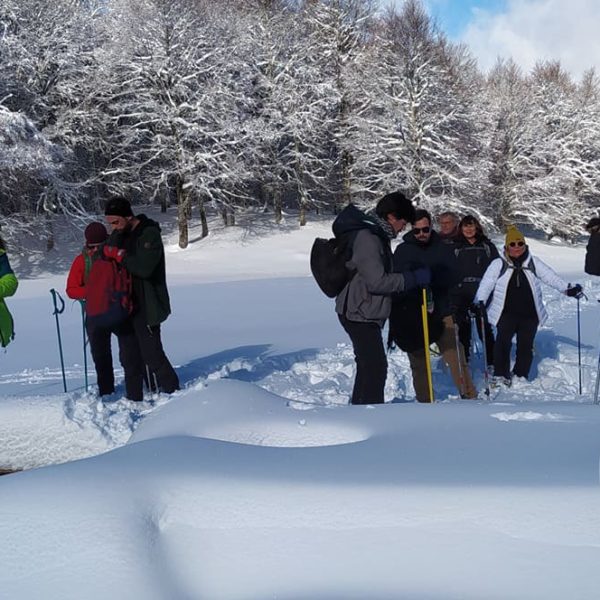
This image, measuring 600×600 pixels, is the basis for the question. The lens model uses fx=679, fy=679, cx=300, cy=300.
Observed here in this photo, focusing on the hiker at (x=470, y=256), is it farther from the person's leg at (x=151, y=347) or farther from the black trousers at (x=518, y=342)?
the person's leg at (x=151, y=347)

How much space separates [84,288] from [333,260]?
2.50 metres

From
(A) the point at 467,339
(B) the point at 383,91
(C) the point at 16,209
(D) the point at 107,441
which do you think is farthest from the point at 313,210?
(D) the point at 107,441

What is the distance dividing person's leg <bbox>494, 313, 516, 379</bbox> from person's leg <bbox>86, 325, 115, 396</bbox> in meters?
3.73

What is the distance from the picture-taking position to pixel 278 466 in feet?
6.75

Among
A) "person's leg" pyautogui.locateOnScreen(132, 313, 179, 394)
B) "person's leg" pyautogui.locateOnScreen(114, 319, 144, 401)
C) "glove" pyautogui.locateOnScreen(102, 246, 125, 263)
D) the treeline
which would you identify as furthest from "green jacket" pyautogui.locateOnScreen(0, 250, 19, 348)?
the treeline

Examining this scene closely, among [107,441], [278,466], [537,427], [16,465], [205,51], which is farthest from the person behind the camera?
[205,51]

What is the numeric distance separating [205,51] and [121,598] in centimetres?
2971

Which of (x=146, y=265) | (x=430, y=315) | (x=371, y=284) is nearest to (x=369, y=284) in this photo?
(x=371, y=284)

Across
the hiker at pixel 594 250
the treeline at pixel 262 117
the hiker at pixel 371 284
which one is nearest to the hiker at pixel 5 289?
the hiker at pixel 371 284

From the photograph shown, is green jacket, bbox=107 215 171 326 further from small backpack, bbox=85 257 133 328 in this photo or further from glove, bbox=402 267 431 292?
glove, bbox=402 267 431 292

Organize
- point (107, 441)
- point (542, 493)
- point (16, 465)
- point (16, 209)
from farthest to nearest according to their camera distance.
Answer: point (16, 209) < point (107, 441) < point (16, 465) < point (542, 493)

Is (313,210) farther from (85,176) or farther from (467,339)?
(467,339)

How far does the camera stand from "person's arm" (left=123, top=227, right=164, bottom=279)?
566 cm

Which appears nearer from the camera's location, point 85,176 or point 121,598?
point 121,598
